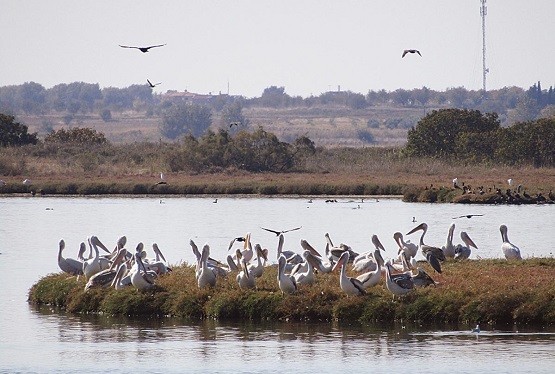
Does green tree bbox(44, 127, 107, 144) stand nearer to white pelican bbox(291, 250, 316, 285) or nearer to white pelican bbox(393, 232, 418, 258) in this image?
white pelican bbox(393, 232, 418, 258)

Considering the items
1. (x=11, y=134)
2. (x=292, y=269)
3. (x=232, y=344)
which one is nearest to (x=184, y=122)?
(x=11, y=134)

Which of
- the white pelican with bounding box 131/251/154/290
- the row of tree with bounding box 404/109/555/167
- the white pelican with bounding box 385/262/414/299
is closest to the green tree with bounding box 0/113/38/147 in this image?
the row of tree with bounding box 404/109/555/167

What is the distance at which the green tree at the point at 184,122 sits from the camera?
6594 inches

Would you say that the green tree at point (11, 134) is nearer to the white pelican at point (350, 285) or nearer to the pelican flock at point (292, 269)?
the pelican flock at point (292, 269)

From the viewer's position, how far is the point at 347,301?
18984 mm

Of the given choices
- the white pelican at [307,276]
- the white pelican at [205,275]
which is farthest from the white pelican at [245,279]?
the white pelican at [307,276]

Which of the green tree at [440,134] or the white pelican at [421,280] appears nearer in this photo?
the white pelican at [421,280]

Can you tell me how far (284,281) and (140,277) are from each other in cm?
255

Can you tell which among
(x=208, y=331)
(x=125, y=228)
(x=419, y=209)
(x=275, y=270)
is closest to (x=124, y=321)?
(x=208, y=331)

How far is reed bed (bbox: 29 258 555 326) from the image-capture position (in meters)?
18.6

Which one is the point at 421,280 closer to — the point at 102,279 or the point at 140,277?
the point at 140,277

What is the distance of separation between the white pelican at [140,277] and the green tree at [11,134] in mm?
51915

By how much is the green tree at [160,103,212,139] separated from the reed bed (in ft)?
476

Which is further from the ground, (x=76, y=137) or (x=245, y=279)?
(x=76, y=137)
